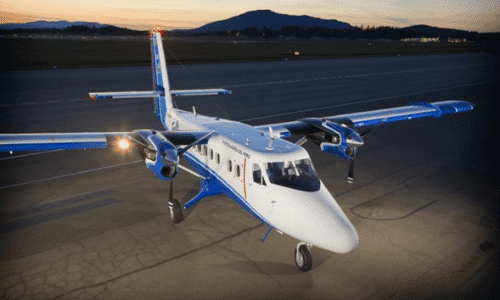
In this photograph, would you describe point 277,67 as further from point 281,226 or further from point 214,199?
point 281,226

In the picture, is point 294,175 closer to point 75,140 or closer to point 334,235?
point 334,235

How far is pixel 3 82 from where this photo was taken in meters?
46.5

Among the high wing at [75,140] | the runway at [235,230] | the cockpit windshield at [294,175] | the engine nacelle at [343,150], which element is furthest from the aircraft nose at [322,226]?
the high wing at [75,140]

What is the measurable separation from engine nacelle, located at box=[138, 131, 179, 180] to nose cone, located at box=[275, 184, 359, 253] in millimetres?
3869

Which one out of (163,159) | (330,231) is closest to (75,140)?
(163,159)

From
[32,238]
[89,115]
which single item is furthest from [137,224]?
[89,115]

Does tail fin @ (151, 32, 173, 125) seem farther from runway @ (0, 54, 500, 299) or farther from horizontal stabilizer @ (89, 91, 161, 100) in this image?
runway @ (0, 54, 500, 299)

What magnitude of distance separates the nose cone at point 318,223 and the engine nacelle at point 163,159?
152 inches

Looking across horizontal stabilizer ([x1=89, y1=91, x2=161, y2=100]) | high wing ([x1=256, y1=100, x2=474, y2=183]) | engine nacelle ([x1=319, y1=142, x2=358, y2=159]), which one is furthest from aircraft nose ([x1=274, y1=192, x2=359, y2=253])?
horizontal stabilizer ([x1=89, y1=91, x2=161, y2=100])

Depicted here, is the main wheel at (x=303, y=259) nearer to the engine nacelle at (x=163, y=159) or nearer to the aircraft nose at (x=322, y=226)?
the aircraft nose at (x=322, y=226)

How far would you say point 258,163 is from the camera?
426 inches

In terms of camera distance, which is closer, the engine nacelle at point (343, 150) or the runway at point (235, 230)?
the runway at point (235, 230)

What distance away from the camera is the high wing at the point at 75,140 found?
43.4 ft

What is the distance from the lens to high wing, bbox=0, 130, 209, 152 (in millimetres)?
13236
